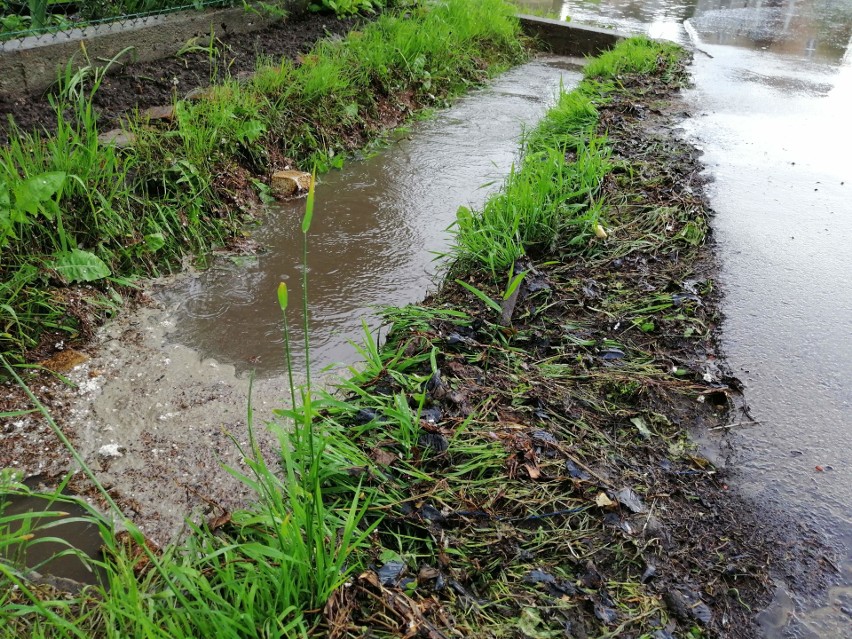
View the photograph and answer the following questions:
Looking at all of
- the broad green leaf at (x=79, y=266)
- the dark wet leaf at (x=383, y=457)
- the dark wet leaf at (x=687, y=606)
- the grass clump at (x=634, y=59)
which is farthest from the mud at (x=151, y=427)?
the grass clump at (x=634, y=59)

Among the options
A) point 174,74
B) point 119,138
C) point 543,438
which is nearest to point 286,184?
point 119,138

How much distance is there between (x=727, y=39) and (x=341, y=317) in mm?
8658

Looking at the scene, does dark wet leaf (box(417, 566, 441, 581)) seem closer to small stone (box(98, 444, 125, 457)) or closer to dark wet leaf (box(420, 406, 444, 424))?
dark wet leaf (box(420, 406, 444, 424))

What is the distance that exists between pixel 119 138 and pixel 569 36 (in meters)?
6.90

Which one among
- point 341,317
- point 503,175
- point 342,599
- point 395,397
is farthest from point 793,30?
point 342,599

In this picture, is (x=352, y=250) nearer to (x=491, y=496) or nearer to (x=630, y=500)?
(x=491, y=496)

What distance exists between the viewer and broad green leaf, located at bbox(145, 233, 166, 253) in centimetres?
381

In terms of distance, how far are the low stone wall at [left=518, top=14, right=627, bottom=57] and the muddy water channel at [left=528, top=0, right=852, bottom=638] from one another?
48.3 inches

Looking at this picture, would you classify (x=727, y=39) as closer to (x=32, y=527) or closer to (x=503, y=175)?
(x=503, y=175)

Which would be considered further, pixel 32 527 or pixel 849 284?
pixel 849 284

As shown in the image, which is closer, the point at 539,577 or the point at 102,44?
the point at 539,577

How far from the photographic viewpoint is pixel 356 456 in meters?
2.42

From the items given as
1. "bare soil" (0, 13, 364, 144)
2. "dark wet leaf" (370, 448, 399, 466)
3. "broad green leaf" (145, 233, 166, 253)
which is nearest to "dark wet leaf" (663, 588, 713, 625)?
"dark wet leaf" (370, 448, 399, 466)

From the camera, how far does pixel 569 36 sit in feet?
30.1
